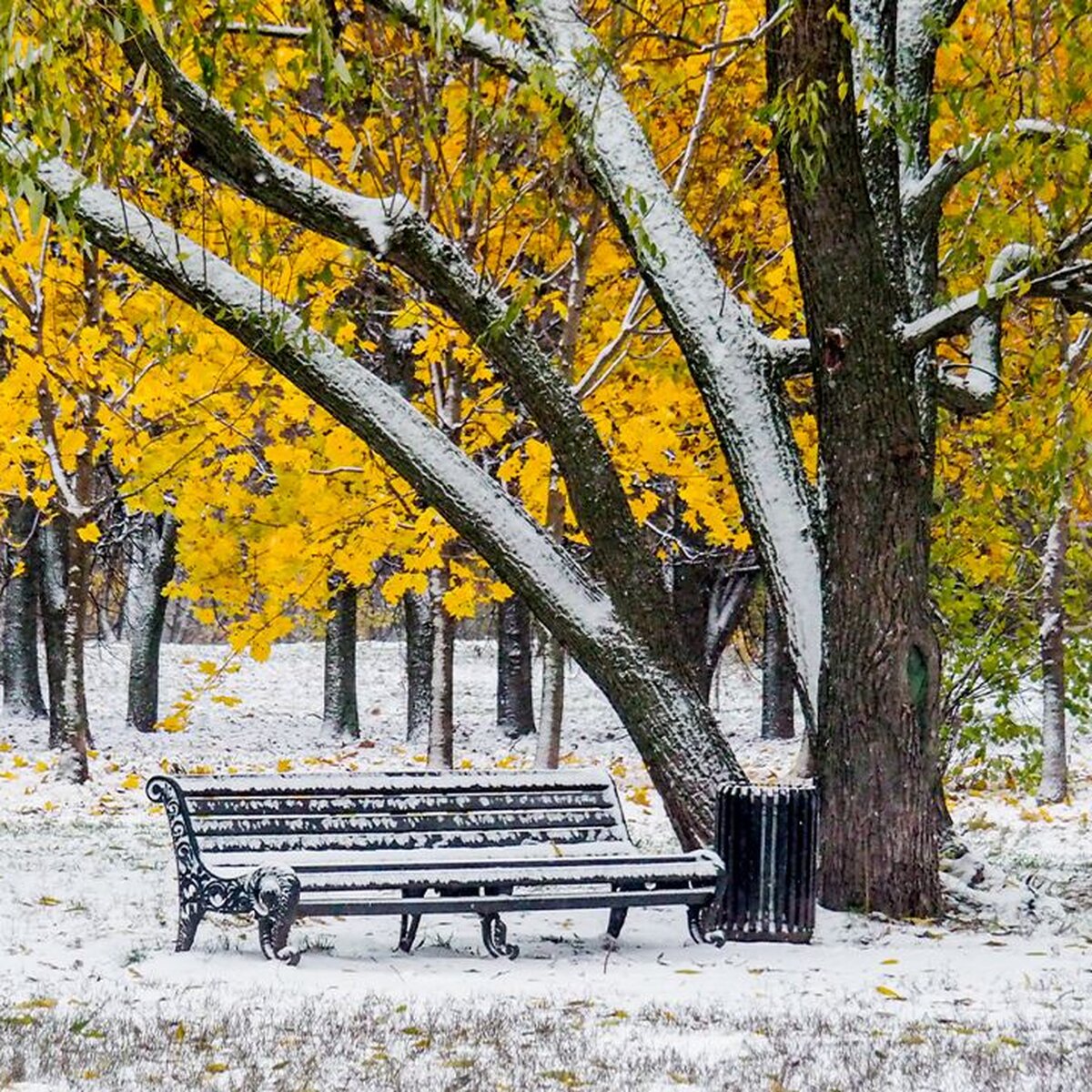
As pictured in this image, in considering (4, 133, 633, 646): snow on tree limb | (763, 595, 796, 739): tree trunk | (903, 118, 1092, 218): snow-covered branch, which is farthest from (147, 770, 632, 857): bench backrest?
(763, 595, 796, 739): tree trunk

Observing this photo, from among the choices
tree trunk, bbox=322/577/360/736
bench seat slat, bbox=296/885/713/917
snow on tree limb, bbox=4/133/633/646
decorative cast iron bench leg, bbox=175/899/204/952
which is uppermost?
snow on tree limb, bbox=4/133/633/646

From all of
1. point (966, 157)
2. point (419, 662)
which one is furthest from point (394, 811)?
point (419, 662)

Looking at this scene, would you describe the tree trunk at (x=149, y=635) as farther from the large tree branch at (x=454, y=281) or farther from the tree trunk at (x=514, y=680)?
the large tree branch at (x=454, y=281)

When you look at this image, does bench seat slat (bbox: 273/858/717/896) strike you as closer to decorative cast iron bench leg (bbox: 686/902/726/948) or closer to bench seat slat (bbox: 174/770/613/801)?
decorative cast iron bench leg (bbox: 686/902/726/948)

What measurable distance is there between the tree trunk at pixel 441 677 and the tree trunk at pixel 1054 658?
220 inches

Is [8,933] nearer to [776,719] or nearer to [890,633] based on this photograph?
[890,633]

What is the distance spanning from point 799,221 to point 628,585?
2.16 meters

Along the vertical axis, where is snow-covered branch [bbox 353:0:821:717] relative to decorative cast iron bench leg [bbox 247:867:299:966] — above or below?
→ above

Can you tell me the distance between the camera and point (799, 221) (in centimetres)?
788

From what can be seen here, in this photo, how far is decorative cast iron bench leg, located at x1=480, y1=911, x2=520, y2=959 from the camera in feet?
23.4

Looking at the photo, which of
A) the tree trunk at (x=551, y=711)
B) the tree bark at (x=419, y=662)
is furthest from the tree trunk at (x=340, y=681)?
the tree trunk at (x=551, y=711)

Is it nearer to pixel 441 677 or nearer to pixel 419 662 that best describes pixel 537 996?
pixel 441 677

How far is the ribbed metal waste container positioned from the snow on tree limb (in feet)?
4.25

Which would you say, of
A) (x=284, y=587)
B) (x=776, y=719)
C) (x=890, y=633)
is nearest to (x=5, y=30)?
(x=890, y=633)
